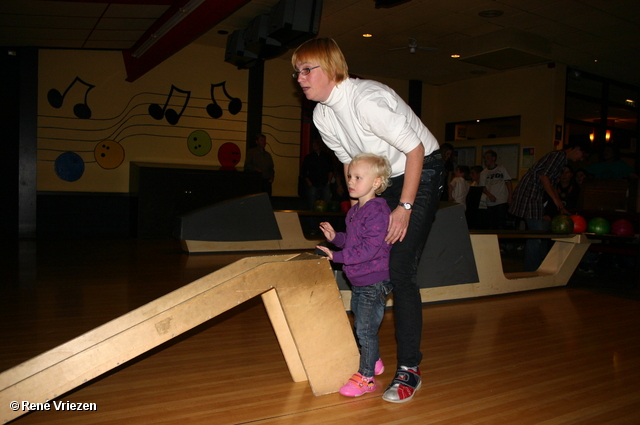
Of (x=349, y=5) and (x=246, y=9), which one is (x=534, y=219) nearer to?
(x=349, y=5)

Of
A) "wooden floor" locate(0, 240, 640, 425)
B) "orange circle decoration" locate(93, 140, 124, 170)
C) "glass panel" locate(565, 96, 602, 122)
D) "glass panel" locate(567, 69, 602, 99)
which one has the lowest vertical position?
"wooden floor" locate(0, 240, 640, 425)

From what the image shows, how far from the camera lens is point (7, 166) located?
696 cm

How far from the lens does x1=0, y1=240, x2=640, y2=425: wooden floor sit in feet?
5.57

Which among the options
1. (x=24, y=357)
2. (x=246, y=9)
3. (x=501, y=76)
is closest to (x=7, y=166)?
(x=246, y=9)

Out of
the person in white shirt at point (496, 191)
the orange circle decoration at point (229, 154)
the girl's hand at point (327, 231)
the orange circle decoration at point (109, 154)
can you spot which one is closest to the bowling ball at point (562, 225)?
the person in white shirt at point (496, 191)

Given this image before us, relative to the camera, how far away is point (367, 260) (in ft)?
5.85

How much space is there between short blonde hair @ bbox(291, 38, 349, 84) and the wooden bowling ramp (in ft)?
2.15

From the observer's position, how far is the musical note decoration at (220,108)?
26.8 ft

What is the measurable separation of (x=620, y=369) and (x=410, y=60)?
716cm

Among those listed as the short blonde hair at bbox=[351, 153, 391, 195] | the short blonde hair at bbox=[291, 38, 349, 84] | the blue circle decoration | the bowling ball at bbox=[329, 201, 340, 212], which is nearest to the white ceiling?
the blue circle decoration

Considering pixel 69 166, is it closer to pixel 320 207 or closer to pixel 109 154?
pixel 109 154

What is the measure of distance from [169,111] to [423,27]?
13.1 ft

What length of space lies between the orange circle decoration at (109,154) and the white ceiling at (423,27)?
1398mm

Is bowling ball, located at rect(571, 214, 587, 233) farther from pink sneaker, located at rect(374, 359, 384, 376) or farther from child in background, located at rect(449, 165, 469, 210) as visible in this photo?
pink sneaker, located at rect(374, 359, 384, 376)
